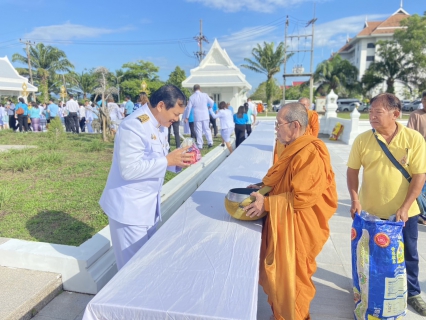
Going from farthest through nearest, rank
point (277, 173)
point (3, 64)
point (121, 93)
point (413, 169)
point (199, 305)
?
point (121, 93), point (3, 64), point (413, 169), point (277, 173), point (199, 305)

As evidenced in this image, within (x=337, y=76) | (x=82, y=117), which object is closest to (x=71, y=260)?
(x=82, y=117)

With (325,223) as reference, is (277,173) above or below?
above

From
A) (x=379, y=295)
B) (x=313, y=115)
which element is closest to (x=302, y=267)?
(x=379, y=295)

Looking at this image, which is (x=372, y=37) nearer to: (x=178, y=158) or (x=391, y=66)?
(x=391, y=66)

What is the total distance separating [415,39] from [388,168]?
122 feet

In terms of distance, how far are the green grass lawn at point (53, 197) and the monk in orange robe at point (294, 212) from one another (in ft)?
7.20

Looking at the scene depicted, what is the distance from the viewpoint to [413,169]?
231cm

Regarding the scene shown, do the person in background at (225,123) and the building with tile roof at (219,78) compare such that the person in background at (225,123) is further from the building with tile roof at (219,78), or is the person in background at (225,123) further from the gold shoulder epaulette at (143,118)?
the building with tile roof at (219,78)

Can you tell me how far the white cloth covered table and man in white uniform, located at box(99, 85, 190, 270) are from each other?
257 millimetres

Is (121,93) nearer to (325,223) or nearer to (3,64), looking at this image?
(3,64)

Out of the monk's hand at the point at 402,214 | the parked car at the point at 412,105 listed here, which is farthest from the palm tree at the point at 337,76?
the monk's hand at the point at 402,214

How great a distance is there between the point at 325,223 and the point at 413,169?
0.86 m

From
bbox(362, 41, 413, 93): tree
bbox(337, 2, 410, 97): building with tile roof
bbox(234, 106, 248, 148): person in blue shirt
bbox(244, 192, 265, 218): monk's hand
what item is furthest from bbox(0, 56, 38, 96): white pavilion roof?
bbox(337, 2, 410, 97): building with tile roof

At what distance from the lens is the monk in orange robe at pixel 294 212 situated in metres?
1.88
